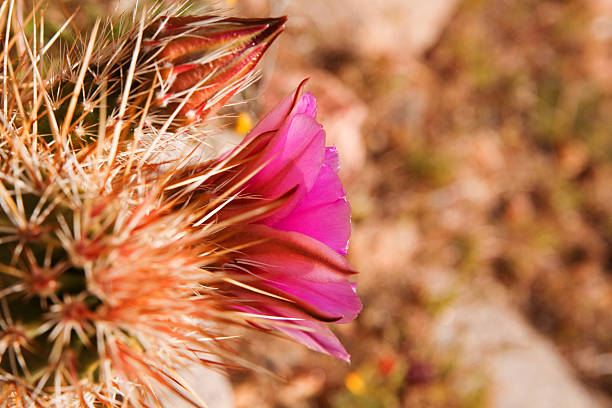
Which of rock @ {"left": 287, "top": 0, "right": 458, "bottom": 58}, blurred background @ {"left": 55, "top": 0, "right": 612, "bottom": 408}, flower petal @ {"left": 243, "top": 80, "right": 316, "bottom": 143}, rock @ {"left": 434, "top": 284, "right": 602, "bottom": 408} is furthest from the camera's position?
rock @ {"left": 287, "top": 0, "right": 458, "bottom": 58}

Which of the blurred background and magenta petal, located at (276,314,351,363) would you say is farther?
the blurred background

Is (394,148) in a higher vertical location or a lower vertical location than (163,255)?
higher

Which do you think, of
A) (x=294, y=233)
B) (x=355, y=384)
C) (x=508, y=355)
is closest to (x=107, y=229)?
(x=294, y=233)

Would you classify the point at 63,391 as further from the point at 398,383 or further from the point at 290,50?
the point at 290,50

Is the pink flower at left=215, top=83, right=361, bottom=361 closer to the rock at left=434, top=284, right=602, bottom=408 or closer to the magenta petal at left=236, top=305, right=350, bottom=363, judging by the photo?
the magenta petal at left=236, top=305, right=350, bottom=363

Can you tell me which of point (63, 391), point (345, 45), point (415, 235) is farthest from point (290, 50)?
point (63, 391)

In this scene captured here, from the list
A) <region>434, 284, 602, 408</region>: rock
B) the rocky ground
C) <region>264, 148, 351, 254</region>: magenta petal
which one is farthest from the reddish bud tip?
<region>434, 284, 602, 408</region>: rock
